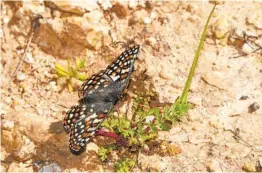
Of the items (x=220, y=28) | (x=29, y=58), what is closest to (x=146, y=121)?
(x=220, y=28)

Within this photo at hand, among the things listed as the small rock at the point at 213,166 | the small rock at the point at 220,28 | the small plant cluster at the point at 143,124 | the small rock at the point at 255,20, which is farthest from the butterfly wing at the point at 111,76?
the small rock at the point at 255,20

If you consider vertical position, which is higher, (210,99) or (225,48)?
(225,48)

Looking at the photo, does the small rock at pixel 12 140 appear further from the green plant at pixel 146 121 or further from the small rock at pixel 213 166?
the small rock at pixel 213 166

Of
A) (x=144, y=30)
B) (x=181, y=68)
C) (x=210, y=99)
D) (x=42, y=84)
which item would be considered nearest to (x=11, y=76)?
(x=42, y=84)

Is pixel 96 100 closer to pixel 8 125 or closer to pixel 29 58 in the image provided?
pixel 8 125

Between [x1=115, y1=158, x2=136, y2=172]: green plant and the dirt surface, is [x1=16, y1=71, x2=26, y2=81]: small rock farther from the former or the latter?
[x1=115, y1=158, x2=136, y2=172]: green plant

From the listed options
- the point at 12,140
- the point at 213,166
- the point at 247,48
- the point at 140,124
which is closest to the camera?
the point at 213,166

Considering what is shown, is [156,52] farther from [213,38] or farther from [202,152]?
[202,152]

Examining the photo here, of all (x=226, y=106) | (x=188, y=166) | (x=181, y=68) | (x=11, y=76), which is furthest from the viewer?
(x=11, y=76)
